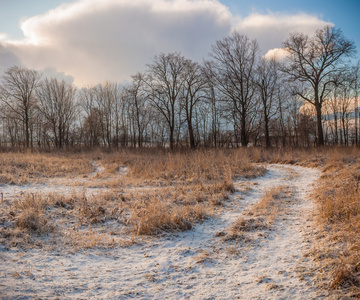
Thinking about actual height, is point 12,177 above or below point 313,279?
above

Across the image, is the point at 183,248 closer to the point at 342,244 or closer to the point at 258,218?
the point at 258,218

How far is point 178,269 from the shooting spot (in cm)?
321

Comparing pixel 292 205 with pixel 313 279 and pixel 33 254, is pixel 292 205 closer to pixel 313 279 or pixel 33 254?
pixel 313 279

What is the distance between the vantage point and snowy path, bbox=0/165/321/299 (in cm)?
263

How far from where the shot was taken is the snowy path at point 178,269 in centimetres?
263

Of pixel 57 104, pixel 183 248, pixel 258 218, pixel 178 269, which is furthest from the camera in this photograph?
pixel 57 104

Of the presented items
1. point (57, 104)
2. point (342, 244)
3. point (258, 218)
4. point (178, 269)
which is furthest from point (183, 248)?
point (57, 104)

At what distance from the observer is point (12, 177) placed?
920cm


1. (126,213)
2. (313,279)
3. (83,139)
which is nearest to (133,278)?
(313,279)

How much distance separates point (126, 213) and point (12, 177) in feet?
21.3

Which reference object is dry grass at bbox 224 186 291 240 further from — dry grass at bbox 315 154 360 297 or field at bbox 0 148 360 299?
dry grass at bbox 315 154 360 297

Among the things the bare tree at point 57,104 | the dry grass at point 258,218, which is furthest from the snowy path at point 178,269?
the bare tree at point 57,104

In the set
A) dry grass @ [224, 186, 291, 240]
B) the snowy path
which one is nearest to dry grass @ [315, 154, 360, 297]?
the snowy path

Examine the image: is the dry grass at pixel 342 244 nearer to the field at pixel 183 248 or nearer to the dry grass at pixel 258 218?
the field at pixel 183 248
